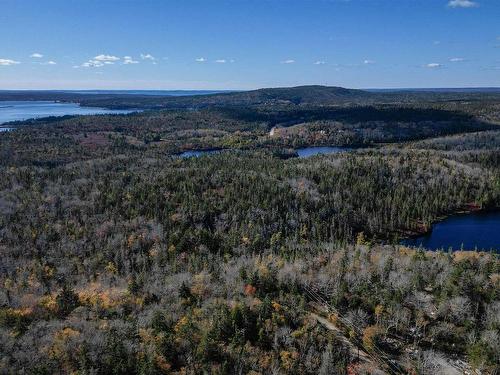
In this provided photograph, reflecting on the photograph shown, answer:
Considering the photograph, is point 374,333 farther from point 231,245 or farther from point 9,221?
point 9,221

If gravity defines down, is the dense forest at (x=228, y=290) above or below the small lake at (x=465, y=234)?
above

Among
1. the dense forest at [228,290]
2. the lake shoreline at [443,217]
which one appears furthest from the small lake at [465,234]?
the dense forest at [228,290]

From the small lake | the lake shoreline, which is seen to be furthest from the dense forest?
the small lake

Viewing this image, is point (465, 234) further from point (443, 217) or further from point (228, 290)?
point (228, 290)

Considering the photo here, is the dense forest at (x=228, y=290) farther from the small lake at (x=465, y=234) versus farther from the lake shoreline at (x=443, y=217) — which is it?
the small lake at (x=465, y=234)

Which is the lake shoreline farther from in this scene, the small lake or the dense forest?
the dense forest

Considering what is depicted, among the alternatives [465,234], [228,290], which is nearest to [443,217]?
[465,234]

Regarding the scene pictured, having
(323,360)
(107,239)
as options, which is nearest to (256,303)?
(323,360)

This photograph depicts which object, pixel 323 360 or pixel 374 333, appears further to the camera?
pixel 374 333
